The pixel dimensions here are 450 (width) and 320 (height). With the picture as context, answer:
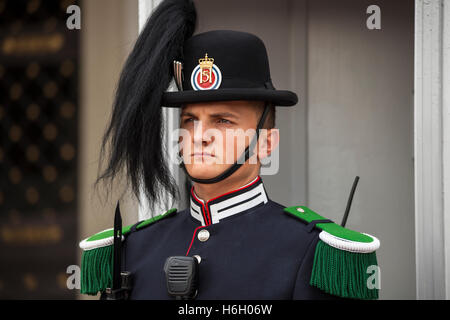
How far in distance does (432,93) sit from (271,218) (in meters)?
0.73

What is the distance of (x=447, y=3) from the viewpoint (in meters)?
1.71

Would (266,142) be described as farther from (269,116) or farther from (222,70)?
(222,70)

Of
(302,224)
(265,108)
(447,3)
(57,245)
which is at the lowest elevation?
(57,245)

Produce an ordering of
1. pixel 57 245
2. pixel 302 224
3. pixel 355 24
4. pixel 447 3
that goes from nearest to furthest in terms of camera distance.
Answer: pixel 302 224, pixel 447 3, pixel 355 24, pixel 57 245

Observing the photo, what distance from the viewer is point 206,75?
1415 mm

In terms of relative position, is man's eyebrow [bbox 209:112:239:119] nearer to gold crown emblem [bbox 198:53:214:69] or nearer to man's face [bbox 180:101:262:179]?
man's face [bbox 180:101:262:179]

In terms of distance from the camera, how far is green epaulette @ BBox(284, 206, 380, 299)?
127 centimetres

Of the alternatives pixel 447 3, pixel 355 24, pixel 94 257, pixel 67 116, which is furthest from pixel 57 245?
pixel 447 3

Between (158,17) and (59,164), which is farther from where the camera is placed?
(59,164)

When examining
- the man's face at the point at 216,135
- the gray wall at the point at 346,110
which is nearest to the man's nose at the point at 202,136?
the man's face at the point at 216,135

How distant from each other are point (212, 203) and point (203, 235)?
0.29 ft

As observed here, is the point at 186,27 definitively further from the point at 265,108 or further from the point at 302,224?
the point at 302,224

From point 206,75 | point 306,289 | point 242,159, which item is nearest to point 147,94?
point 206,75

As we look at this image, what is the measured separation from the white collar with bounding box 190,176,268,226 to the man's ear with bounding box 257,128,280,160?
7 centimetres
